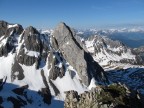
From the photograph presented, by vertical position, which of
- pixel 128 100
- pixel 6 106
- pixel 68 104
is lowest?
pixel 6 106

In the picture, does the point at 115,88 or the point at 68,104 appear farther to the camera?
the point at 68,104

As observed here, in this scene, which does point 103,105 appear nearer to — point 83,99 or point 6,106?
point 83,99

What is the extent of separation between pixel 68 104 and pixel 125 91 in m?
18.9

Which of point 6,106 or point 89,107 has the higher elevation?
point 89,107

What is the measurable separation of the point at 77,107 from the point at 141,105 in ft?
55.3

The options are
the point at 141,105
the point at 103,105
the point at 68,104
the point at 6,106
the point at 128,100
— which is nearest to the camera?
the point at 103,105

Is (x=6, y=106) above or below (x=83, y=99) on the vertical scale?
below

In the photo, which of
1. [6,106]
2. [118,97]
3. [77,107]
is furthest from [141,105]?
[6,106]

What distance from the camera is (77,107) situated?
85500mm

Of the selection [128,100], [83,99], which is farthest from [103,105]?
[83,99]

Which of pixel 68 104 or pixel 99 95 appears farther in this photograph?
pixel 68 104

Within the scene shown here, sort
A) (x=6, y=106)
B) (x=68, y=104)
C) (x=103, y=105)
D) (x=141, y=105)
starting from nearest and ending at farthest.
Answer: (x=103, y=105) < (x=141, y=105) < (x=68, y=104) < (x=6, y=106)

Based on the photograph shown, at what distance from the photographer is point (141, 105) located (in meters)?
81.4

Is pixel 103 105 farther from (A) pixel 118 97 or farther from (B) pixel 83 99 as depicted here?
(B) pixel 83 99
